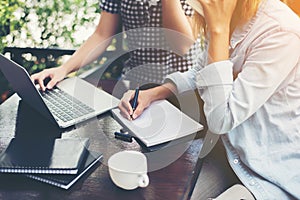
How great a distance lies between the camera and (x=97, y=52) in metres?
1.74

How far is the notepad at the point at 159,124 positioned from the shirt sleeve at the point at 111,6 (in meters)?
0.57

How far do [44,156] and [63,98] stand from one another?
1.17 feet

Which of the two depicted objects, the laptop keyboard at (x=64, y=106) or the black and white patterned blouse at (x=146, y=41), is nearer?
the laptop keyboard at (x=64, y=106)

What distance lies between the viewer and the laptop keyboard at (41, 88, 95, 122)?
123 cm

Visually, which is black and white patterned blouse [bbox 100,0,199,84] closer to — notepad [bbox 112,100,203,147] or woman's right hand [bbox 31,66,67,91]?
woman's right hand [bbox 31,66,67,91]

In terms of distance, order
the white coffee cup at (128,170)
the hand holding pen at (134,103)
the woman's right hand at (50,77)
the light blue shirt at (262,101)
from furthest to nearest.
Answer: the woman's right hand at (50,77) < the hand holding pen at (134,103) < the light blue shirt at (262,101) < the white coffee cup at (128,170)

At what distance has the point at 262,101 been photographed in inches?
43.4

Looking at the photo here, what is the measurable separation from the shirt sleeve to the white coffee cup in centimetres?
84

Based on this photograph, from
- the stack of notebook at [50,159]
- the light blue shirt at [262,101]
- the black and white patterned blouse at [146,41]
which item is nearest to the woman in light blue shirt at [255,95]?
the light blue shirt at [262,101]

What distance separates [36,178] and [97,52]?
2.87ft

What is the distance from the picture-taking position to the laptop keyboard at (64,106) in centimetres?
123

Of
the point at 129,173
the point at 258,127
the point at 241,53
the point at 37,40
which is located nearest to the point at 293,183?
the point at 258,127

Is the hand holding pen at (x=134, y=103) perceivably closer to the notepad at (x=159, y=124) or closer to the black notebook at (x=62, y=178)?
the notepad at (x=159, y=124)

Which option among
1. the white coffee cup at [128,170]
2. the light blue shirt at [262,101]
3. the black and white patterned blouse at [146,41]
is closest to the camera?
the white coffee cup at [128,170]
